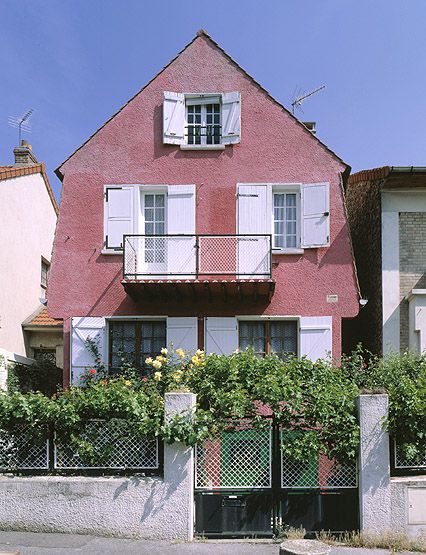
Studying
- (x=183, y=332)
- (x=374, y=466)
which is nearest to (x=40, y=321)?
(x=183, y=332)

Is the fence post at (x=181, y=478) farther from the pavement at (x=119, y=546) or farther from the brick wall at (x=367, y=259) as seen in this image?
the brick wall at (x=367, y=259)

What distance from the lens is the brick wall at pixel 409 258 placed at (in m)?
13.4

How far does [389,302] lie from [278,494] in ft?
20.1

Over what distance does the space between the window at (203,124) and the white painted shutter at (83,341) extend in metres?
4.47

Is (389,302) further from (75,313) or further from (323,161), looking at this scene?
(75,313)

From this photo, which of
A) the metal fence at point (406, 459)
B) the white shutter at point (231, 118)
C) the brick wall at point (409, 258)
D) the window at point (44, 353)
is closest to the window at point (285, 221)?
the white shutter at point (231, 118)

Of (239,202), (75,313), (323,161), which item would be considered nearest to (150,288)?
(75,313)

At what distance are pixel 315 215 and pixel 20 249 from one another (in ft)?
28.8

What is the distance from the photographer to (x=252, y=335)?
1362 cm

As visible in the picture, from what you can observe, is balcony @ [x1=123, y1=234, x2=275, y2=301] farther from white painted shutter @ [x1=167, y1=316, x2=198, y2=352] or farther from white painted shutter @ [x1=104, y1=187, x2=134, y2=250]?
white painted shutter @ [x1=167, y1=316, x2=198, y2=352]

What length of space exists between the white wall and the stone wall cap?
1125 centimetres

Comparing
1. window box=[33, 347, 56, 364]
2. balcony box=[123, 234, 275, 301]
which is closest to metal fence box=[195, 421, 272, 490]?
balcony box=[123, 234, 275, 301]

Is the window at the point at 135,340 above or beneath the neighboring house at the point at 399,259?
beneath

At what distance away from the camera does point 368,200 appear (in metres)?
14.7
